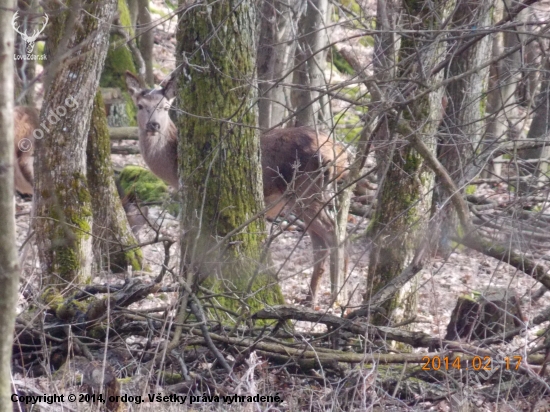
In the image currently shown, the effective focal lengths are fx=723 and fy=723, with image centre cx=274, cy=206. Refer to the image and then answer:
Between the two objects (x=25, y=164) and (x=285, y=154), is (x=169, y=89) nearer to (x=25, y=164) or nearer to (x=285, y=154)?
(x=285, y=154)

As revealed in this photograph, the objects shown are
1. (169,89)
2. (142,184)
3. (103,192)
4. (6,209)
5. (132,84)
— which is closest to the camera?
(6,209)

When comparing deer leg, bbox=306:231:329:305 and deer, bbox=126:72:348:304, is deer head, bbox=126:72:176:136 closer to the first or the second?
deer, bbox=126:72:348:304

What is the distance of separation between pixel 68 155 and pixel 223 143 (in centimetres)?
162

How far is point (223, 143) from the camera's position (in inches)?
242

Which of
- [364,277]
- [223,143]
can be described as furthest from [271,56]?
[223,143]

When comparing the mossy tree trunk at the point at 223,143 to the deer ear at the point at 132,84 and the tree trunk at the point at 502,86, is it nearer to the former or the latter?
the tree trunk at the point at 502,86

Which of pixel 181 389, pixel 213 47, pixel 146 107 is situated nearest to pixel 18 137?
pixel 146 107

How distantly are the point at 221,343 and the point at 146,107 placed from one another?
5172 mm

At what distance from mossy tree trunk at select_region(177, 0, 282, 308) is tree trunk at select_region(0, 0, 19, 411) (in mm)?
3370

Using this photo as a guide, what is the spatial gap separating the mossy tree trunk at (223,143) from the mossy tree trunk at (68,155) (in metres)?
0.89

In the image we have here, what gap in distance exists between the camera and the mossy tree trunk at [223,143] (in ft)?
20.0

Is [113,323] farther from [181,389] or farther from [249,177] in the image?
[249,177]

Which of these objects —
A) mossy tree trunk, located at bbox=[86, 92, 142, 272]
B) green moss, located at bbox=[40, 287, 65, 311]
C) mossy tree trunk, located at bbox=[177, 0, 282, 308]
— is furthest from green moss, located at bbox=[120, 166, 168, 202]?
green moss, located at bbox=[40, 287, 65, 311]

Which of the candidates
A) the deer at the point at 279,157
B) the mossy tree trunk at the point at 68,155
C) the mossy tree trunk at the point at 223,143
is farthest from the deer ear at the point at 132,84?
the mossy tree trunk at the point at 223,143
